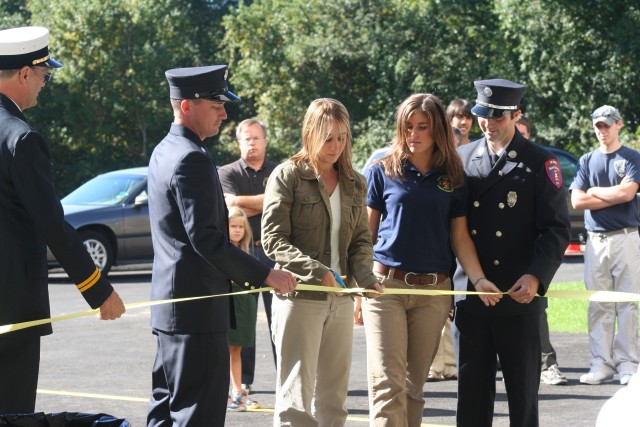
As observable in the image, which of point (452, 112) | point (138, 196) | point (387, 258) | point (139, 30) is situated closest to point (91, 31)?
point (139, 30)

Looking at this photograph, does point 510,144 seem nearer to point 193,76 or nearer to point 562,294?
point 562,294

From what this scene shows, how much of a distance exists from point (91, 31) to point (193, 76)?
1324 inches

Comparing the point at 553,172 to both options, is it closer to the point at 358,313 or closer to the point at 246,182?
the point at 358,313

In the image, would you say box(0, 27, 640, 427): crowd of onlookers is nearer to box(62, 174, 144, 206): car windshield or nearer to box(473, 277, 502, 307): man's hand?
box(473, 277, 502, 307): man's hand

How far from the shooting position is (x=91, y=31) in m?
38.2

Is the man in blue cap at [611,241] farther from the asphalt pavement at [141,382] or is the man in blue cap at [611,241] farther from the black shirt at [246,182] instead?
the black shirt at [246,182]

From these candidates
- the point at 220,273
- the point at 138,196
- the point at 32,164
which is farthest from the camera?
the point at 138,196

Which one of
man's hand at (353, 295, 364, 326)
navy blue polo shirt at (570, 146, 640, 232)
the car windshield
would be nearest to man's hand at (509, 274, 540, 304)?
man's hand at (353, 295, 364, 326)

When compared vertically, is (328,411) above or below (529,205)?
below

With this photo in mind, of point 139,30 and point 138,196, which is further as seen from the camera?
point 139,30

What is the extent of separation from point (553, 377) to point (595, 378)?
1.16 ft

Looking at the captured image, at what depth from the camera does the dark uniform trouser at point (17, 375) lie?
520cm

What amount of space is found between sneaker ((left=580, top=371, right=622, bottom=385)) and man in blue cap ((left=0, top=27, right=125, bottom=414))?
5.25 m

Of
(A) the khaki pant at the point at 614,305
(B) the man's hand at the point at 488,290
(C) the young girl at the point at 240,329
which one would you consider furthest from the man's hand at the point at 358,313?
(A) the khaki pant at the point at 614,305
